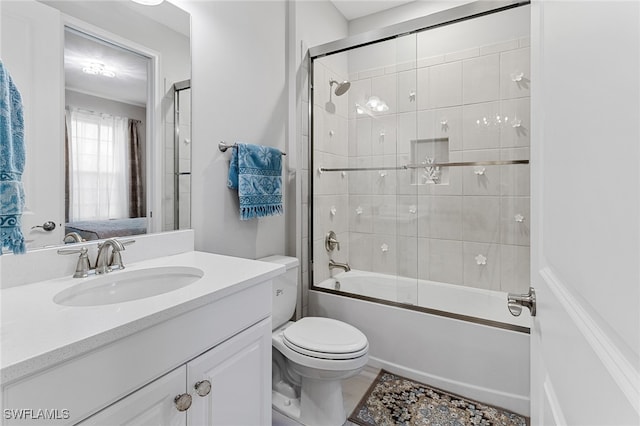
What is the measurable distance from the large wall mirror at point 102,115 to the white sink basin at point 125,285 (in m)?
0.21

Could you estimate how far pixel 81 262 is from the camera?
3.53 feet

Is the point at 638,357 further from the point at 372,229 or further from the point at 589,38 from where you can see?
the point at 372,229

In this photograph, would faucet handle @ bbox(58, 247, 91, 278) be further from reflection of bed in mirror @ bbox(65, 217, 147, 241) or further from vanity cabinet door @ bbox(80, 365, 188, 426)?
vanity cabinet door @ bbox(80, 365, 188, 426)

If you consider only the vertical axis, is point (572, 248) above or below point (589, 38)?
below

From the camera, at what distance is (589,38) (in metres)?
0.35

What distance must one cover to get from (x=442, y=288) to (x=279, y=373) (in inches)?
50.1

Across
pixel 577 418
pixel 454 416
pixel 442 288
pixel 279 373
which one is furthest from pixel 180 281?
pixel 442 288

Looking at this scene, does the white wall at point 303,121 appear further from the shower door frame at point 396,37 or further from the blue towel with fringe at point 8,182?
the blue towel with fringe at point 8,182

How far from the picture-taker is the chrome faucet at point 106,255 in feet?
3.65

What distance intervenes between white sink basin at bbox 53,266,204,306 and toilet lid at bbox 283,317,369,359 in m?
0.65

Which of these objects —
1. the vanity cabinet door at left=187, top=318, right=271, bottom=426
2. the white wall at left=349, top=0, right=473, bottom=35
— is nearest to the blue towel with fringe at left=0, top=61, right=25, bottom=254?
the vanity cabinet door at left=187, top=318, right=271, bottom=426

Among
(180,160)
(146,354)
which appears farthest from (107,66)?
(146,354)

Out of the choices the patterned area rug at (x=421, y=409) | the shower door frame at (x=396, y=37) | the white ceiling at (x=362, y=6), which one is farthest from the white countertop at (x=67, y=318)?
the white ceiling at (x=362, y=6)

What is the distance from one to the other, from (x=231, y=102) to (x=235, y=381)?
1.36 meters
